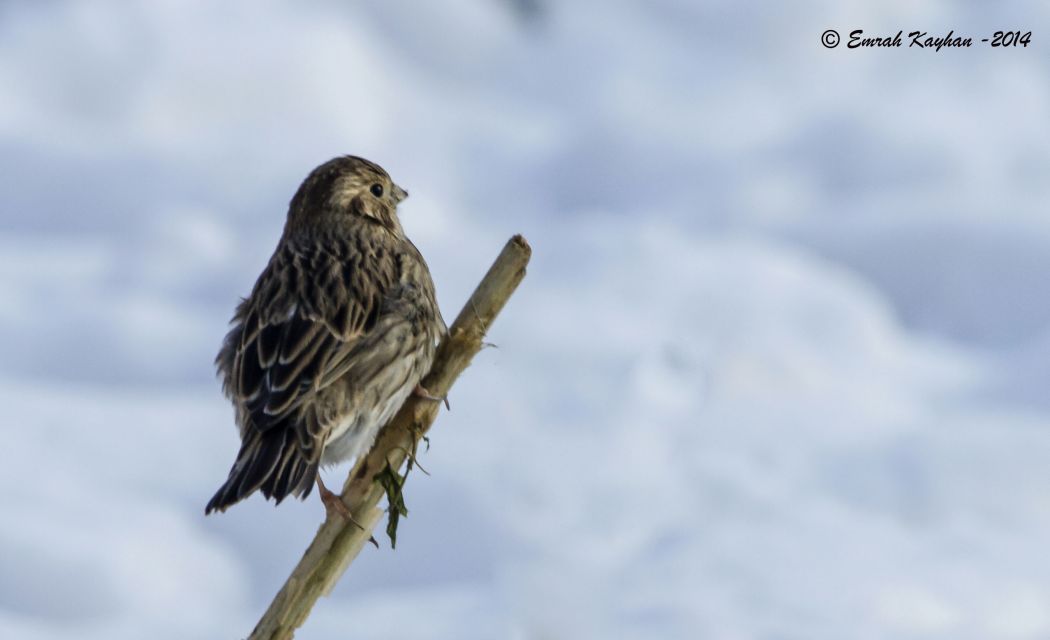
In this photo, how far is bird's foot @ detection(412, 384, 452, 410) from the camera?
4.91 meters

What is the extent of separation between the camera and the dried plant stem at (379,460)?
408 centimetres

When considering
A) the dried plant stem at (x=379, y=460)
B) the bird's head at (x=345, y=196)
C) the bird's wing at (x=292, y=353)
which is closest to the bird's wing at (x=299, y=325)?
the bird's wing at (x=292, y=353)

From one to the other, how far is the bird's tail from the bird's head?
1569 millimetres

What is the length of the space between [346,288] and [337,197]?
965 mm

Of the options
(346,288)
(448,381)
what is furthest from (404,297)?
(448,381)

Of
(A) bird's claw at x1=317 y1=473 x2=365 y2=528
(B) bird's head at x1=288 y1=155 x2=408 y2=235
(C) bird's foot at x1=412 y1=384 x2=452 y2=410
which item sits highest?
(B) bird's head at x1=288 y1=155 x2=408 y2=235

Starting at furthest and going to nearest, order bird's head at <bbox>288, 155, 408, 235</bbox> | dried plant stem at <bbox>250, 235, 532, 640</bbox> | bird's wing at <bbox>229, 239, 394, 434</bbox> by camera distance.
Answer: bird's head at <bbox>288, 155, 408, 235</bbox> < bird's wing at <bbox>229, 239, 394, 434</bbox> < dried plant stem at <bbox>250, 235, 532, 640</bbox>

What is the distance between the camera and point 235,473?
4707 millimetres

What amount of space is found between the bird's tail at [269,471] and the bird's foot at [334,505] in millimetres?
73

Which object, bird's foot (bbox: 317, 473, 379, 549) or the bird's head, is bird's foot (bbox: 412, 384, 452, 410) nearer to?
bird's foot (bbox: 317, 473, 379, 549)

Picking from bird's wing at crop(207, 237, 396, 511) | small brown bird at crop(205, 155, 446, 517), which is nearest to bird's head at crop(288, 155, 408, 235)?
small brown bird at crop(205, 155, 446, 517)

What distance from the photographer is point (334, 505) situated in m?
4.50

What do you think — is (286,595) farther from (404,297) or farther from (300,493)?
(404,297)

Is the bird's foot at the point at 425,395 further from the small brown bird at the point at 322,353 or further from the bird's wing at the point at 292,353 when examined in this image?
the bird's wing at the point at 292,353
